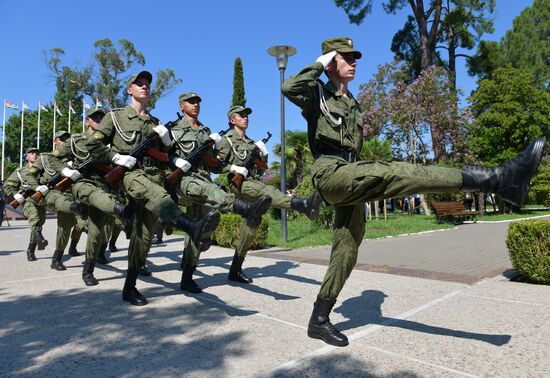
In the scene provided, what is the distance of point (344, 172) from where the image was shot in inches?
104

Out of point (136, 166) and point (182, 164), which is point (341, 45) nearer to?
point (182, 164)

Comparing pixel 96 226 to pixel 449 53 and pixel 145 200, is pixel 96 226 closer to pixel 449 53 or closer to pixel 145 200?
pixel 145 200

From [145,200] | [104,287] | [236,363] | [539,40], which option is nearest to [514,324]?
[236,363]

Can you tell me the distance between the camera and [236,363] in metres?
2.58

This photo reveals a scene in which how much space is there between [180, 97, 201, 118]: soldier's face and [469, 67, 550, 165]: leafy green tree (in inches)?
903

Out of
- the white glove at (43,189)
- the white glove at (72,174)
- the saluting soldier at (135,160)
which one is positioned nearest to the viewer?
the saluting soldier at (135,160)

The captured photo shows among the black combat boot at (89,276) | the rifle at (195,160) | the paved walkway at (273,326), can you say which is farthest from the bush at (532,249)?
the black combat boot at (89,276)

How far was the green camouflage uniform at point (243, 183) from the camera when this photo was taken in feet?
16.5

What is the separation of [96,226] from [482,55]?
35105mm

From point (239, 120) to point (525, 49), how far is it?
38.5 m

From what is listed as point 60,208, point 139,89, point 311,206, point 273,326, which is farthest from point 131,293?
point 60,208

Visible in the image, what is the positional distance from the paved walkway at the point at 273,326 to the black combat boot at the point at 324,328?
0.05m

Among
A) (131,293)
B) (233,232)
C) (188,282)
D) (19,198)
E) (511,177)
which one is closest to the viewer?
(511,177)

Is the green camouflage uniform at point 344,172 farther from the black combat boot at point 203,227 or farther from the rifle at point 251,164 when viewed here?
the rifle at point 251,164
